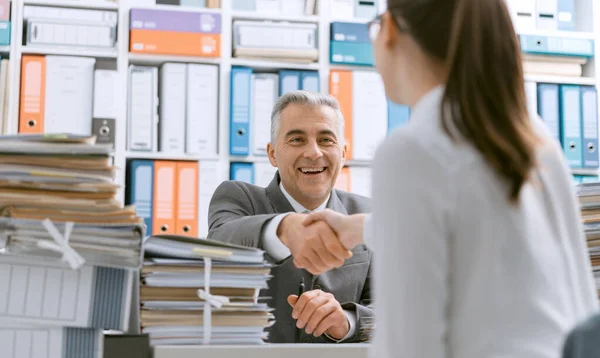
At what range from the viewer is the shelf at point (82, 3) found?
334cm

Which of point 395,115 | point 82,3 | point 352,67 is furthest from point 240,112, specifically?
point 82,3

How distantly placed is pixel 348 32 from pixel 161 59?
0.83 metres

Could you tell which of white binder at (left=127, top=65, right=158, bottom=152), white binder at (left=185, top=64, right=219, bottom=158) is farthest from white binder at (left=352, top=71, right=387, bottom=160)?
white binder at (left=127, top=65, right=158, bottom=152)

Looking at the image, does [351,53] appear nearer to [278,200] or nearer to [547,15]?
Answer: [547,15]

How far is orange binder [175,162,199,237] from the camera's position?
10.7ft

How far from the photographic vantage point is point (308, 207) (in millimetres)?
2506

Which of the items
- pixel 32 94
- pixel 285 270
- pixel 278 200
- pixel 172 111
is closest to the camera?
pixel 285 270

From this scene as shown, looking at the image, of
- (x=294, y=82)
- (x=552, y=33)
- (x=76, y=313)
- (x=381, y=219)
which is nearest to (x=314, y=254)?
(x=76, y=313)

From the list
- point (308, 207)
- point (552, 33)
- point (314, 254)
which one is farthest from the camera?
point (552, 33)

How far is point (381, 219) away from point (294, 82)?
2671 mm

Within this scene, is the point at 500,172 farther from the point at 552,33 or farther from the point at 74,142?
the point at 552,33

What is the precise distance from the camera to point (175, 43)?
11.1 feet

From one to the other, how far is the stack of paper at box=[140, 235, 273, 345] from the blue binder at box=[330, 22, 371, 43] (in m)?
2.25

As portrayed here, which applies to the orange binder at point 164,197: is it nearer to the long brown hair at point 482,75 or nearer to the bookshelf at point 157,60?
the bookshelf at point 157,60
